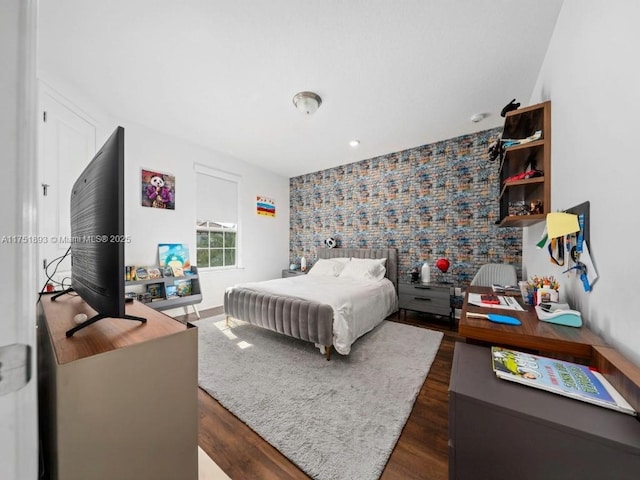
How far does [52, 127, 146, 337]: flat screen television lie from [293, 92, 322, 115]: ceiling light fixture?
1953mm

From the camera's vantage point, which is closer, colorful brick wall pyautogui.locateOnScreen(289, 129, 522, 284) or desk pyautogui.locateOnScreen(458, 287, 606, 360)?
desk pyautogui.locateOnScreen(458, 287, 606, 360)

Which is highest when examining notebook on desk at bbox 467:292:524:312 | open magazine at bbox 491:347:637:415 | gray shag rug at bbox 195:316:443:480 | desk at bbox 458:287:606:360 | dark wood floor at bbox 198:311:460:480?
notebook on desk at bbox 467:292:524:312

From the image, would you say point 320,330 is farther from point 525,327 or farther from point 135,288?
point 135,288

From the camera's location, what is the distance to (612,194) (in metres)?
0.94

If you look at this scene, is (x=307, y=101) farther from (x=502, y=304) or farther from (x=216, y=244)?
(x=216, y=244)

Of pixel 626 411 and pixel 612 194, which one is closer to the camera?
pixel 626 411

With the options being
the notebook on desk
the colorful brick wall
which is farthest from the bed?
the notebook on desk

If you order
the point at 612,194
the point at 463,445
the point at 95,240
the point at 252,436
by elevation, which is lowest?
the point at 252,436

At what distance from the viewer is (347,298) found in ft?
8.43


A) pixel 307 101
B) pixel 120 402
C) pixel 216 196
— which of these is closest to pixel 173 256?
pixel 216 196

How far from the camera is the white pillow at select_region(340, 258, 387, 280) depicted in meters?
3.66

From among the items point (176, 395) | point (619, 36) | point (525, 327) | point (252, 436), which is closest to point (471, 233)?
point (525, 327)

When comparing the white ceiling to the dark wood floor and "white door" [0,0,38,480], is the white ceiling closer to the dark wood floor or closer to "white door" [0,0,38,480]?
"white door" [0,0,38,480]

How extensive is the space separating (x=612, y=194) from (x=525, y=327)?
25.9 inches
